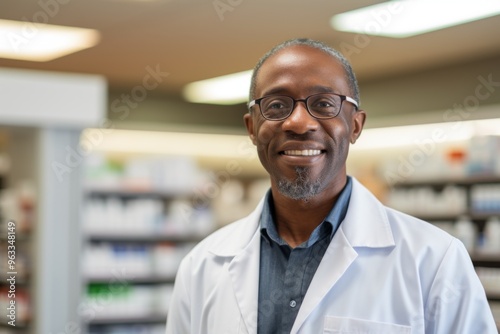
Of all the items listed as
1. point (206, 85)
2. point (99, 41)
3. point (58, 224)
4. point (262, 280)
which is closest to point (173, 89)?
point (206, 85)

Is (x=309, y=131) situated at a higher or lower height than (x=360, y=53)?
lower

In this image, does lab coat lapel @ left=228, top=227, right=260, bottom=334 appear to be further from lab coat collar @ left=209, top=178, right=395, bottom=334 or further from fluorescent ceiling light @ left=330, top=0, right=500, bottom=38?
fluorescent ceiling light @ left=330, top=0, right=500, bottom=38

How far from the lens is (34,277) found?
5.49 meters

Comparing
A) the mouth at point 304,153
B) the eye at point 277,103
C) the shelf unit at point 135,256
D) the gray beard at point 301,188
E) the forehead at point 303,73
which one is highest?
the forehead at point 303,73

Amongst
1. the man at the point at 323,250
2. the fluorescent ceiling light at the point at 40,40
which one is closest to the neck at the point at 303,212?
the man at the point at 323,250

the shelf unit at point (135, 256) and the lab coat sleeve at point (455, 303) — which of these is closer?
the lab coat sleeve at point (455, 303)

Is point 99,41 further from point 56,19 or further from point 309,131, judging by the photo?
point 309,131

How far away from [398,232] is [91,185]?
17.7 feet

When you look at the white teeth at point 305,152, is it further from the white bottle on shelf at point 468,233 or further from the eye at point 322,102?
the white bottle on shelf at point 468,233

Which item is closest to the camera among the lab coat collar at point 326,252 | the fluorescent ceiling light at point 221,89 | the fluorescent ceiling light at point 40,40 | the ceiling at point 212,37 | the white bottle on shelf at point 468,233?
the lab coat collar at point 326,252

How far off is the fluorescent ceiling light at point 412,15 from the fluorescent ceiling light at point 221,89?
8.68ft

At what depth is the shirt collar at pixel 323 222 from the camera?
1731 mm

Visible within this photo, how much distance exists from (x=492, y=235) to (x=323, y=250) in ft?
23.9

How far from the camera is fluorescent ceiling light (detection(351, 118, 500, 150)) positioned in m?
8.82
